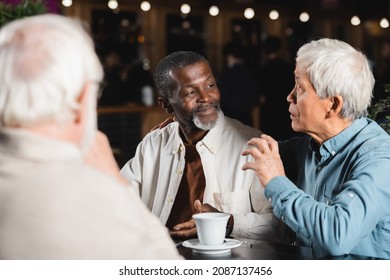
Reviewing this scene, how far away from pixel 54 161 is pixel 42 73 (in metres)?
0.15

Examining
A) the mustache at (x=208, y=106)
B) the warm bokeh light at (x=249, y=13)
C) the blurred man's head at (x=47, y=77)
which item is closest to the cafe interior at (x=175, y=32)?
the warm bokeh light at (x=249, y=13)

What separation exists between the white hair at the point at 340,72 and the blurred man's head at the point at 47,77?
2.80 ft

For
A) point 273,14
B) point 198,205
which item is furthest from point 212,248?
point 273,14

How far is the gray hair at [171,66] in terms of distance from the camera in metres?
2.32

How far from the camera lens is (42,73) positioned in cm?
115

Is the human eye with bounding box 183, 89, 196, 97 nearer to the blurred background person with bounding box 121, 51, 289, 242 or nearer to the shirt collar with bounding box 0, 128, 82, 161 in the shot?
the blurred background person with bounding box 121, 51, 289, 242

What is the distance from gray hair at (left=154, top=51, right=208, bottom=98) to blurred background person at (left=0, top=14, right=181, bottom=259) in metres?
1.09

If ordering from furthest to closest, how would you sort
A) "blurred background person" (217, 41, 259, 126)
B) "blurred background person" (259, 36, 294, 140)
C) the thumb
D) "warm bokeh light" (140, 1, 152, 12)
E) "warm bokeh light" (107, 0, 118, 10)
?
"warm bokeh light" (140, 1, 152, 12)
"warm bokeh light" (107, 0, 118, 10)
"blurred background person" (217, 41, 259, 126)
"blurred background person" (259, 36, 294, 140)
the thumb

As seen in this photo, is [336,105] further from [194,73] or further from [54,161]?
[54,161]

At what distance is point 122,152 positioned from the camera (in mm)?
6691

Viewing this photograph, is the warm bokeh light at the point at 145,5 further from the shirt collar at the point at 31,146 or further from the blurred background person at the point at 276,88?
the shirt collar at the point at 31,146

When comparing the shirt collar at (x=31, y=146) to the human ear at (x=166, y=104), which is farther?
the human ear at (x=166, y=104)

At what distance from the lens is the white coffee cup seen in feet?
5.66

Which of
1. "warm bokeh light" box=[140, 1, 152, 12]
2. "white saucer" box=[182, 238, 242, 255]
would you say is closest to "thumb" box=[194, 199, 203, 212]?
"white saucer" box=[182, 238, 242, 255]
